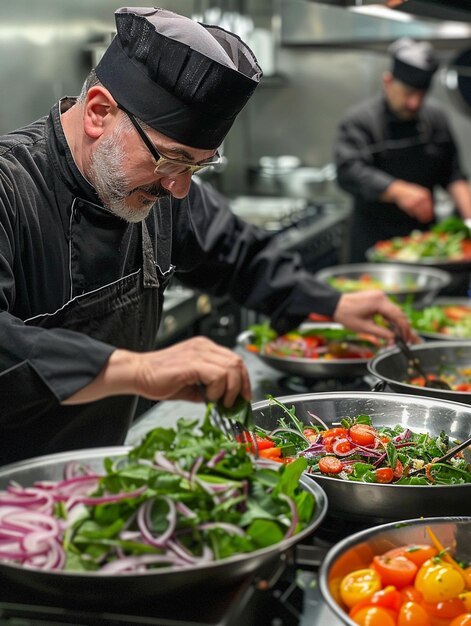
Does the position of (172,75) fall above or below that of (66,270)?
above

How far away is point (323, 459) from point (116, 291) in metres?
0.71

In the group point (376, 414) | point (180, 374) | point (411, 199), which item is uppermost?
point (180, 374)

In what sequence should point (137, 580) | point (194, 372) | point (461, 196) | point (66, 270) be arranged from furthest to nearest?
point (461, 196), point (66, 270), point (194, 372), point (137, 580)

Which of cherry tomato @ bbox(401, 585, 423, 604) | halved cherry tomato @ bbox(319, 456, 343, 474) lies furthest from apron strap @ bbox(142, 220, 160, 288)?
cherry tomato @ bbox(401, 585, 423, 604)

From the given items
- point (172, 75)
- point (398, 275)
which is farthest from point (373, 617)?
point (398, 275)

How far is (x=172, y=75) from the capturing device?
1.90 m

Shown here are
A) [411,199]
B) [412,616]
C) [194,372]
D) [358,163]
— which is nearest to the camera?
[412,616]

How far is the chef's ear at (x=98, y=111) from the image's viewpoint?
1.96 m

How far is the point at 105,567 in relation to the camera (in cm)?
131

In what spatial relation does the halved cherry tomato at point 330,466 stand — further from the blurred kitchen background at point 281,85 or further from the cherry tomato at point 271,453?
the blurred kitchen background at point 281,85

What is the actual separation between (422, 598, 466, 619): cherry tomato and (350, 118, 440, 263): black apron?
4.83 m

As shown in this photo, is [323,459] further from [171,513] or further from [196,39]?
[196,39]

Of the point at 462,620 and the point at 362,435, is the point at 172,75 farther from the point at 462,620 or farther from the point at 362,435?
the point at 462,620

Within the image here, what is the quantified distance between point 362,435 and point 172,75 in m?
0.85
